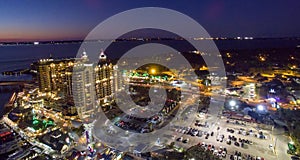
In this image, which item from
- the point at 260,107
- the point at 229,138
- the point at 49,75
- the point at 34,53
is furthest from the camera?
the point at 34,53

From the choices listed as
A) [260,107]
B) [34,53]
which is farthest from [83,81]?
[34,53]

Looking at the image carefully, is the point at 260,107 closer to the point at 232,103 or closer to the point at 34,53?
the point at 232,103

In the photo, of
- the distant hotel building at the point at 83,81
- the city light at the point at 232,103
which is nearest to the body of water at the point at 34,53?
the distant hotel building at the point at 83,81

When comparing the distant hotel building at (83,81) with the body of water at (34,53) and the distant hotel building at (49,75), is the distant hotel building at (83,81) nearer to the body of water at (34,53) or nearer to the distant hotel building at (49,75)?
the distant hotel building at (49,75)

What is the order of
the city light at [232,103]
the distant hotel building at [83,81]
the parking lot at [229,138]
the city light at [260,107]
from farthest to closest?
1. the city light at [232,103]
2. the city light at [260,107]
3. the distant hotel building at [83,81]
4. the parking lot at [229,138]

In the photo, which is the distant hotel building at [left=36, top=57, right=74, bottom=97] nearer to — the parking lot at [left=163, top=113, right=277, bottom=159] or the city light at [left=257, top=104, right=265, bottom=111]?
the parking lot at [left=163, top=113, right=277, bottom=159]

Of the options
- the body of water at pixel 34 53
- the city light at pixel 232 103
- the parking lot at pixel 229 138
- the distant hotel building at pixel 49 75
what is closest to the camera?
the parking lot at pixel 229 138

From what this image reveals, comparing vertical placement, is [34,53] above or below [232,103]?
above

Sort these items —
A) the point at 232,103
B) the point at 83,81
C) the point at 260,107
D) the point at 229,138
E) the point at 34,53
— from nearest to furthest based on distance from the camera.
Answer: the point at 229,138 → the point at 83,81 → the point at 260,107 → the point at 232,103 → the point at 34,53

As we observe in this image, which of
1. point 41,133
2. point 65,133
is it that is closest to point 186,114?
point 65,133
